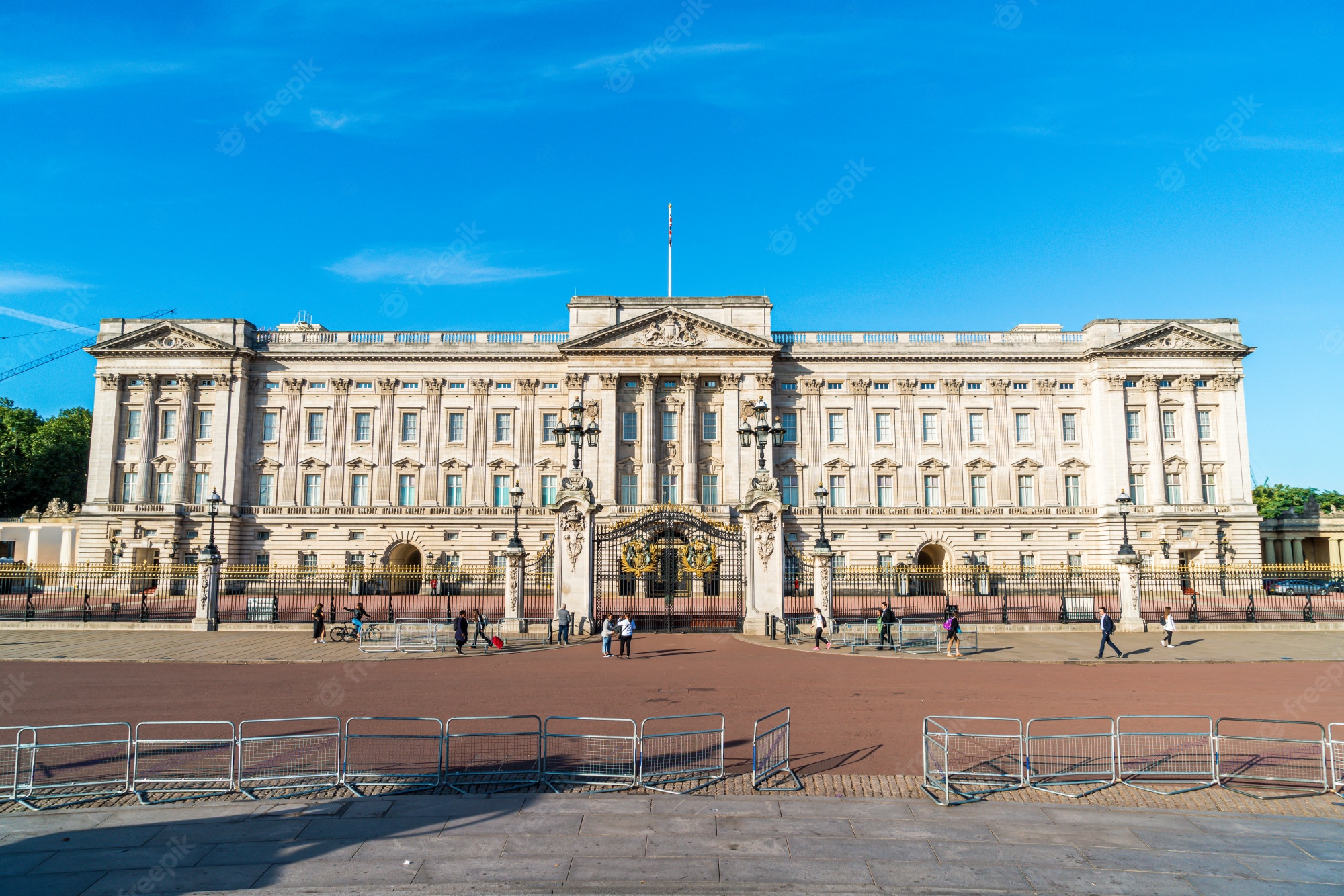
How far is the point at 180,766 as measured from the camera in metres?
10.9

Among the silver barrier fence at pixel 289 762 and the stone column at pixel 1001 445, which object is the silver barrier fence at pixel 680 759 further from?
the stone column at pixel 1001 445

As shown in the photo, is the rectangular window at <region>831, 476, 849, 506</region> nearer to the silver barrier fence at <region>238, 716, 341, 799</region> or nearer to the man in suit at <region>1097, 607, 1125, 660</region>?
the man in suit at <region>1097, 607, 1125, 660</region>

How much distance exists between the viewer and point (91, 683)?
58.1ft

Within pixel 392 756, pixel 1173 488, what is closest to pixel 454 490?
pixel 392 756

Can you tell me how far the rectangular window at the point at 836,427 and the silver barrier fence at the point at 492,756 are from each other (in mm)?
43676

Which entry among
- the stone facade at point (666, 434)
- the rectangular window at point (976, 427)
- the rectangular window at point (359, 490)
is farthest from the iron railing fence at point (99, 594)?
the rectangular window at point (976, 427)

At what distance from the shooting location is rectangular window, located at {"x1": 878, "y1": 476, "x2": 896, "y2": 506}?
178 feet

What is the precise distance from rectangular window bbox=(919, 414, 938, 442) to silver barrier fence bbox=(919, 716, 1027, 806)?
144ft

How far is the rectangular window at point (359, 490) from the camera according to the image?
→ 54.2 m

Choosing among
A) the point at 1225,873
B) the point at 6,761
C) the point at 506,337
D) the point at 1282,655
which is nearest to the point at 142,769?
the point at 6,761

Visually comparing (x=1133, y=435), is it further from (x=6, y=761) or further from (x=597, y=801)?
(x=6, y=761)

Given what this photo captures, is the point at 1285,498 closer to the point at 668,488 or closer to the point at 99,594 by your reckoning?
the point at 668,488

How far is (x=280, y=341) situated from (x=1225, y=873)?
196 feet

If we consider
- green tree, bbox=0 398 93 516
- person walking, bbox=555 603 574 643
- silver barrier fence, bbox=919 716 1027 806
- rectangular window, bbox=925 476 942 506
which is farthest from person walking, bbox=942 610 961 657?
green tree, bbox=0 398 93 516
